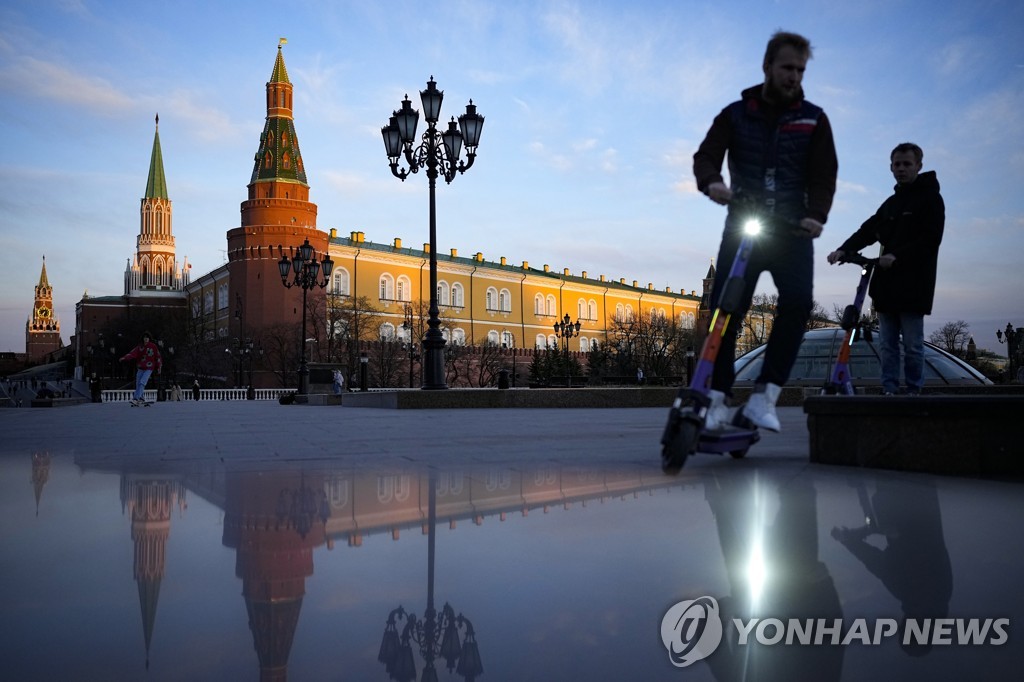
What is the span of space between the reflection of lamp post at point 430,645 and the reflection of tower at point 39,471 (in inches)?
72.4

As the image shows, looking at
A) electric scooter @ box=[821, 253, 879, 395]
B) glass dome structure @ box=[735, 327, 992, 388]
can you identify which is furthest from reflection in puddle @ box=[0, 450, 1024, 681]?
glass dome structure @ box=[735, 327, 992, 388]

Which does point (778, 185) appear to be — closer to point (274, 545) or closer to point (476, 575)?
point (476, 575)

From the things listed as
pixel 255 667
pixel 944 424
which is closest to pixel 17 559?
pixel 255 667

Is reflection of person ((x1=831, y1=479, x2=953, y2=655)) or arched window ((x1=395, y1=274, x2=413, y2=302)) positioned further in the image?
arched window ((x1=395, y1=274, x2=413, y2=302))

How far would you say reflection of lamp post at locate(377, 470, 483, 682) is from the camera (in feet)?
4.17

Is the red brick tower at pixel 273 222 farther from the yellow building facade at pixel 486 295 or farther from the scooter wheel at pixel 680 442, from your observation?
the scooter wheel at pixel 680 442

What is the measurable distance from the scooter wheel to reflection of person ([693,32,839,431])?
0.98ft

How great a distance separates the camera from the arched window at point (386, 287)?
217 ft

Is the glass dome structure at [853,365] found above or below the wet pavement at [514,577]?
above

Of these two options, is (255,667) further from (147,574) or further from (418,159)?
(418,159)

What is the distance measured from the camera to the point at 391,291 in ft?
219

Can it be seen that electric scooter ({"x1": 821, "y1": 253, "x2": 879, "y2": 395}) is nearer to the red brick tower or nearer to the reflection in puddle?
the reflection in puddle

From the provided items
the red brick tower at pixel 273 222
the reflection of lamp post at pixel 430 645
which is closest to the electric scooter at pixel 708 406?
the reflection of lamp post at pixel 430 645

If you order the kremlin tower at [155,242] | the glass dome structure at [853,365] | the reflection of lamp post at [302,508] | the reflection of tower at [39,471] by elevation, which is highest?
the kremlin tower at [155,242]
